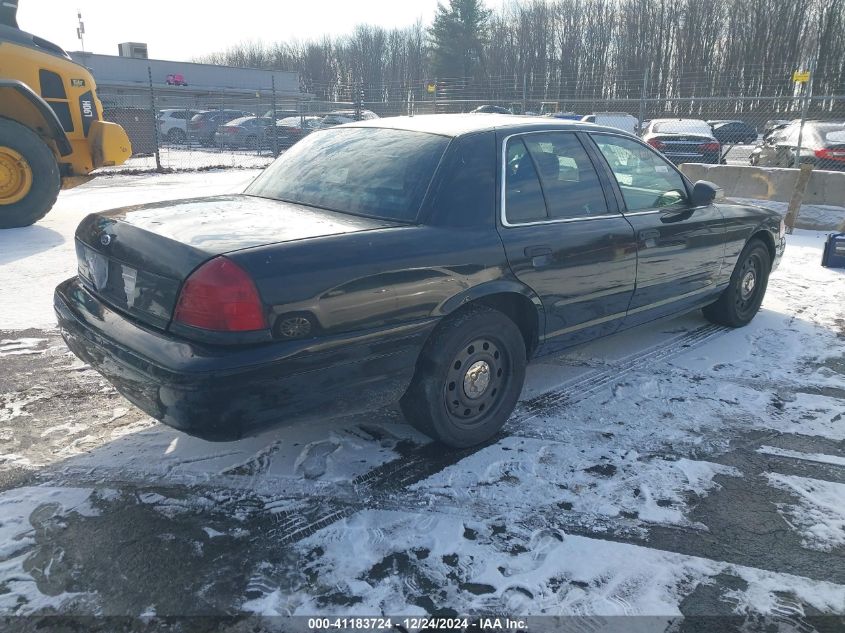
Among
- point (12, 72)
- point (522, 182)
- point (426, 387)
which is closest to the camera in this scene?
point (426, 387)

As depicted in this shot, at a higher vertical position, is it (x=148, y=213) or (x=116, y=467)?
(x=148, y=213)

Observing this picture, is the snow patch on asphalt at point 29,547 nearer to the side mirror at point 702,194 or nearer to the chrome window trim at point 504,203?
the chrome window trim at point 504,203

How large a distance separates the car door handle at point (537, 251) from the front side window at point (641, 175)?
91 cm

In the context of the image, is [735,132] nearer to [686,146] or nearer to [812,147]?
[686,146]

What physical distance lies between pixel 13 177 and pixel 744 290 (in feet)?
27.0

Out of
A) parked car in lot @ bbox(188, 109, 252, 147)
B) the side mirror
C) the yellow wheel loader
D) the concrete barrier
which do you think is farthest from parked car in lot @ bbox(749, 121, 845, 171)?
parked car in lot @ bbox(188, 109, 252, 147)

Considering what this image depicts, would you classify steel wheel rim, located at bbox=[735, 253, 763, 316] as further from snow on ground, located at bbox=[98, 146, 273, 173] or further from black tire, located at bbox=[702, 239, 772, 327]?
snow on ground, located at bbox=[98, 146, 273, 173]

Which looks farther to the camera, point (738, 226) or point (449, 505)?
point (738, 226)

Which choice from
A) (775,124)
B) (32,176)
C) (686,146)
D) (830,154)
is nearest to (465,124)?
(32,176)

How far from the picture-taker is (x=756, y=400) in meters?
4.04

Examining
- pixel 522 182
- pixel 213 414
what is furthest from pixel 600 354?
pixel 213 414

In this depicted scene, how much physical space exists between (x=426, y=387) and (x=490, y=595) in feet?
3.43

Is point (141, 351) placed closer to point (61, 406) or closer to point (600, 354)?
point (61, 406)

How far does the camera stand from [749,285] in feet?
17.9
